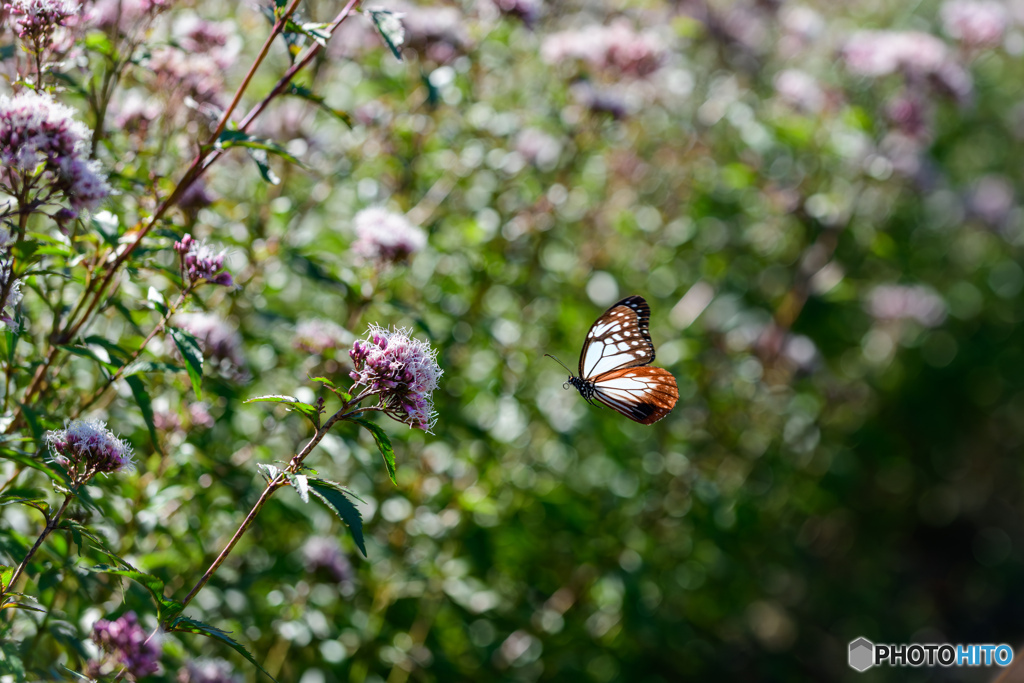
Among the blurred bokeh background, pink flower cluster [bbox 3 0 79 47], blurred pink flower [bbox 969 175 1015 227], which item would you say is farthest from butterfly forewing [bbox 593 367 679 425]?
blurred pink flower [bbox 969 175 1015 227]

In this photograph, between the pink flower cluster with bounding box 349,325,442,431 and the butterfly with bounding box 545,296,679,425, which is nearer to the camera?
the pink flower cluster with bounding box 349,325,442,431

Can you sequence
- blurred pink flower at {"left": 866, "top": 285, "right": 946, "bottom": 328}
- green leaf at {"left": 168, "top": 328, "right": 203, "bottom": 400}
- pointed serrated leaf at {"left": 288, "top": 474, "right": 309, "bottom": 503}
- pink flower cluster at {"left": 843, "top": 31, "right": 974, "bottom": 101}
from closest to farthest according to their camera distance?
pointed serrated leaf at {"left": 288, "top": 474, "right": 309, "bottom": 503} → green leaf at {"left": 168, "top": 328, "right": 203, "bottom": 400} → pink flower cluster at {"left": 843, "top": 31, "right": 974, "bottom": 101} → blurred pink flower at {"left": 866, "top": 285, "right": 946, "bottom": 328}

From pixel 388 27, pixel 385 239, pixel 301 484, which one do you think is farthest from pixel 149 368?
pixel 388 27

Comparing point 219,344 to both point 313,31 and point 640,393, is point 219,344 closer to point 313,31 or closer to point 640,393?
point 313,31

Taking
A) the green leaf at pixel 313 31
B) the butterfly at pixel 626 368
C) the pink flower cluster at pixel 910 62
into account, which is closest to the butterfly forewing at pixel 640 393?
the butterfly at pixel 626 368

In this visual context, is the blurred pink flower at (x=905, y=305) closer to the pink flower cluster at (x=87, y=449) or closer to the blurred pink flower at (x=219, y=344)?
the blurred pink flower at (x=219, y=344)

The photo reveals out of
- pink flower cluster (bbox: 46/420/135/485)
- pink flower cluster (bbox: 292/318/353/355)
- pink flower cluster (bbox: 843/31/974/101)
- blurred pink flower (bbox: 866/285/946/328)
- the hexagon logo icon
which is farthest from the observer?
blurred pink flower (bbox: 866/285/946/328)

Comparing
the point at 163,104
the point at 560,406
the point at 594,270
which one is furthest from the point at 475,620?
the point at 163,104

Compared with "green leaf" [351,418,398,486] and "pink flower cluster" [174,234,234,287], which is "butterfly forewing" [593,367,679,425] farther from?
"pink flower cluster" [174,234,234,287]
